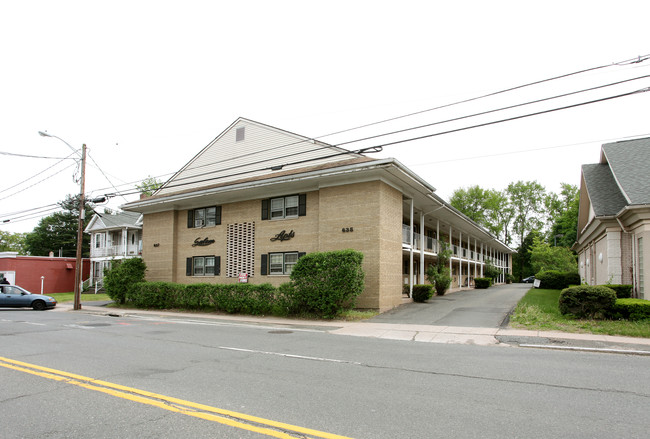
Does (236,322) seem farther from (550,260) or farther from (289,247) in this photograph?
(550,260)

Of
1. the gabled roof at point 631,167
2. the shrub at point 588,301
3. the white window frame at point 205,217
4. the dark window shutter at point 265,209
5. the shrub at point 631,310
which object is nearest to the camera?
the shrub at point 631,310

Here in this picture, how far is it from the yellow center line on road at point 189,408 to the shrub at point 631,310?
12.5m

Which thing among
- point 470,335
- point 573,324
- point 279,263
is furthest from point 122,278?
point 573,324

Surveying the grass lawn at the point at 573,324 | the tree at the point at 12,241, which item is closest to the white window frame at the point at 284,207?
the grass lawn at the point at 573,324

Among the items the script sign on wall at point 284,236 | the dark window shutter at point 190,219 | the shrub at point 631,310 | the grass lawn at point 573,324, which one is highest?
the dark window shutter at point 190,219

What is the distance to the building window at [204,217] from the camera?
80.9 ft

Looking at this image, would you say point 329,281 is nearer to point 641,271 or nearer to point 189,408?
point 189,408

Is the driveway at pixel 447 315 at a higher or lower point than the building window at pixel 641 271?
lower

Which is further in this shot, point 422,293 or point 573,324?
point 422,293

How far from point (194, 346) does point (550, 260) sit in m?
48.6

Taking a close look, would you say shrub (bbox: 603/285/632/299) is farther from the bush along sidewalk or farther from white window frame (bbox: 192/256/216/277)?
white window frame (bbox: 192/256/216/277)

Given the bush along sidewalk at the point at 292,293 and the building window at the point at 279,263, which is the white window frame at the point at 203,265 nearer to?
the bush along sidewalk at the point at 292,293

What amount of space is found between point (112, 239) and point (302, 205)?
3184 cm

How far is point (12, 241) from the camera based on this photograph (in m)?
76.5
